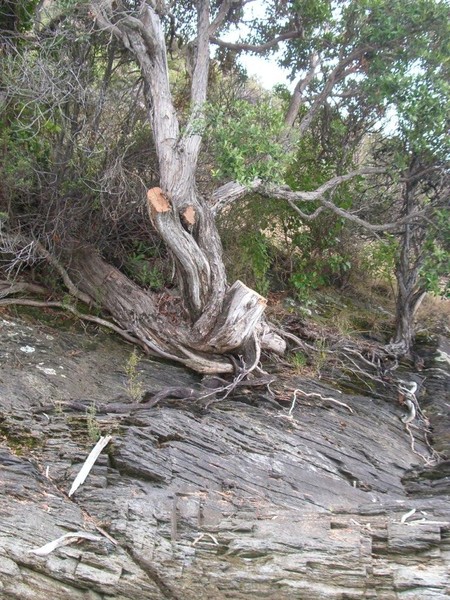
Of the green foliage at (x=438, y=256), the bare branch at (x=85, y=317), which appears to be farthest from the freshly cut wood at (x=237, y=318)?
the green foliage at (x=438, y=256)

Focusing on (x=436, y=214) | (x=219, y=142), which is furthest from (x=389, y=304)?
(x=219, y=142)

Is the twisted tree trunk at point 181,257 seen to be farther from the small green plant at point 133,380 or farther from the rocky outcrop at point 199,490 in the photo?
the small green plant at point 133,380

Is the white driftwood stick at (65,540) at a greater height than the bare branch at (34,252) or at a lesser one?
lesser

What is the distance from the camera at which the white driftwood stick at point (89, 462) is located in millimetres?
5363

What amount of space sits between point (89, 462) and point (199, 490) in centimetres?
98

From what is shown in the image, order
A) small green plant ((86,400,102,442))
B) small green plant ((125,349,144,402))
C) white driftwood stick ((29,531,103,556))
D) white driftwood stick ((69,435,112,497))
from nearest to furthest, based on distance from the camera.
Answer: white driftwood stick ((29,531,103,556)) < white driftwood stick ((69,435,112,497)) < small green plant ((86,400,102,442)) < small green plant ((125,349,144,402))

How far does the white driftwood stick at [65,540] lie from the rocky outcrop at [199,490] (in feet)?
0.10

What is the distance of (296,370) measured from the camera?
30.2 ft

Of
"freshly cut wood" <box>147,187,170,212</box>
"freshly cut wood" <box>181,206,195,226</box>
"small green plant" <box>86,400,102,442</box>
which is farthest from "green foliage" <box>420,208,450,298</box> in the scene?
"small green plant" <box>86,400,102,442</box>

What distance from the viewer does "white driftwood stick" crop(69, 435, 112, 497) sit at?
536cm

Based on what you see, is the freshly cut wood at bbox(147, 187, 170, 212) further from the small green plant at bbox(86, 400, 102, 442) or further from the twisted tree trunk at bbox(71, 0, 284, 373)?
the small green plant at bbox(86, 400, 102, 442)

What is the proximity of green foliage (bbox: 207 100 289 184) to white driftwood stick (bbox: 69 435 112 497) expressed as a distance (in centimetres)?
315

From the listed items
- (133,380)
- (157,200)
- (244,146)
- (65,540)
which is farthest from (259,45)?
(65,540)

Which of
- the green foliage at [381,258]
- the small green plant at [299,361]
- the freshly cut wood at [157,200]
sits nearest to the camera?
the freshly cut wood at [157,200]
